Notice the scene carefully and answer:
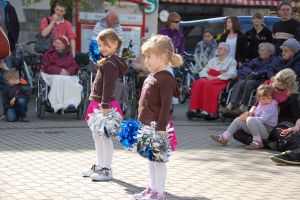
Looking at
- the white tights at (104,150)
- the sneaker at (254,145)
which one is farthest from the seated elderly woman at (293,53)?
the white tights at (104,150)

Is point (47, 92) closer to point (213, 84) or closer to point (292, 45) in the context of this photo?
point (213, 84)

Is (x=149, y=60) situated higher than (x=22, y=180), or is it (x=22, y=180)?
(x=149, y=60)

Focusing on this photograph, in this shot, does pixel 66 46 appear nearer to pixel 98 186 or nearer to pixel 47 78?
pixel 47 78

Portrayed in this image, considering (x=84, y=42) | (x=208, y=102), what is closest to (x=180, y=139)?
(x=208, y=102)

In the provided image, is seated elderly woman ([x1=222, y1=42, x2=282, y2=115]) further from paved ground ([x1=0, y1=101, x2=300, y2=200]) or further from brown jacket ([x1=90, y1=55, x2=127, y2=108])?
brown jacket ([x1=90, y1=55, x2=127, y2=108])

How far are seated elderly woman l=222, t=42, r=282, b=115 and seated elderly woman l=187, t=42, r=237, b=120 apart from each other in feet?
0.91

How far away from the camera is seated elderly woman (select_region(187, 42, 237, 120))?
44.4 feet

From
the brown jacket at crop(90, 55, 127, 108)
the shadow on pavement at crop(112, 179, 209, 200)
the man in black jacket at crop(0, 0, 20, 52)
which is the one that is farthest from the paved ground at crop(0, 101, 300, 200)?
the man in black jacket at crop(0, 0, 20, 52)

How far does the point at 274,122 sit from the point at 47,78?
4.32 metres

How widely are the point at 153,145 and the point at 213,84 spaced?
271 inches

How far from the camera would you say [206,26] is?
75.7ft

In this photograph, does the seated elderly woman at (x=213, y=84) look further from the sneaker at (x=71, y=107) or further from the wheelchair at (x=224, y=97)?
the sneaker at (x=71, y=107)

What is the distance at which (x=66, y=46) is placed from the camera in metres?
13.1

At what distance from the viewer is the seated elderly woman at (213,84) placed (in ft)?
44.4
